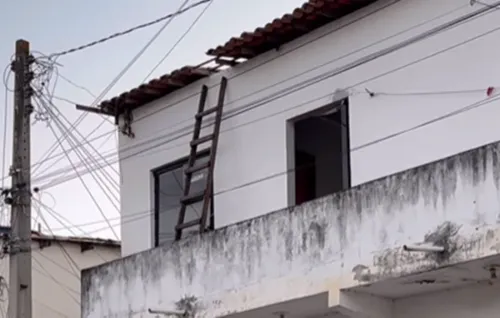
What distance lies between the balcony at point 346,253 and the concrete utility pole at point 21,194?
1.82 metres

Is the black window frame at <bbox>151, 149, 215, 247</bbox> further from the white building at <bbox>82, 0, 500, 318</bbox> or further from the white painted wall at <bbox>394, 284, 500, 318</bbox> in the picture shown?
the white painted wall at <bbox>394, 284, 500, 318</bbox>

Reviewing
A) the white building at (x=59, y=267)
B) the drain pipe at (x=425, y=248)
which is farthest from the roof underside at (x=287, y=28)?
the white building at (x=59, y=267)

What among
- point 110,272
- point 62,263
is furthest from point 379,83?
point 62,263

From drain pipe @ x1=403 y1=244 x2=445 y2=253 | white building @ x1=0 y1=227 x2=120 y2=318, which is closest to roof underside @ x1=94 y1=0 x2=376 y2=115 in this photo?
drain pipe @ x1=403 y1=244 x2=445 y2=253

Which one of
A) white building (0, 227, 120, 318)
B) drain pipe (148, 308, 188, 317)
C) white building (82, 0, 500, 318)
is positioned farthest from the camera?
white building (0, 227, 120, 318)

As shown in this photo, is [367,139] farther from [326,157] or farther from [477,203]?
[477,203]

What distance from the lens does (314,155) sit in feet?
51.1

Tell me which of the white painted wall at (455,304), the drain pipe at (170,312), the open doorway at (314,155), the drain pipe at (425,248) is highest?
the open doorway at (314,155)

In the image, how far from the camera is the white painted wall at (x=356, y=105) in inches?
517

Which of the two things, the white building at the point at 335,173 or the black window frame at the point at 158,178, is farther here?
the black window frame at the point at 158,178

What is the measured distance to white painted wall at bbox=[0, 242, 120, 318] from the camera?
23172 millimetres

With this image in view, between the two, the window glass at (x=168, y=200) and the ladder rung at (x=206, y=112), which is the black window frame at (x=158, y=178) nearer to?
the window glass at (x=168, y=200)

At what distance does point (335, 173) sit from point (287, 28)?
195 cm

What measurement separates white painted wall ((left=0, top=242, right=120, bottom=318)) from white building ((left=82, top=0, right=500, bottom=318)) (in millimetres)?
5631
